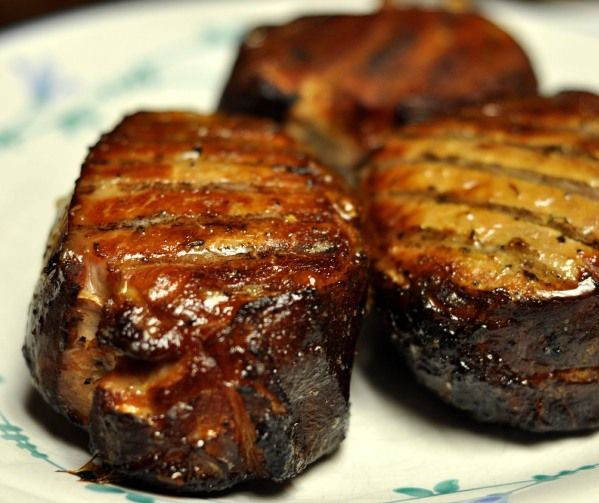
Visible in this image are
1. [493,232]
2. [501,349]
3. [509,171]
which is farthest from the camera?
[509,171]

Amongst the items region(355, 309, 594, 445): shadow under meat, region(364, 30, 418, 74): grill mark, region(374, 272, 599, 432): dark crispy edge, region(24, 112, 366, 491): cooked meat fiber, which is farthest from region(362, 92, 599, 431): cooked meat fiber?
region(364, 30, 418, 74): grill mark

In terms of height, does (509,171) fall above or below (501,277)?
above

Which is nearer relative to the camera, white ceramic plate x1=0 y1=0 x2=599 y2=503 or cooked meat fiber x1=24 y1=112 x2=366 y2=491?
cooked meat fiber x1=24 y1=112 x2=366 y2=491

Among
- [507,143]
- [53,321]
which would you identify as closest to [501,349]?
[507,143]

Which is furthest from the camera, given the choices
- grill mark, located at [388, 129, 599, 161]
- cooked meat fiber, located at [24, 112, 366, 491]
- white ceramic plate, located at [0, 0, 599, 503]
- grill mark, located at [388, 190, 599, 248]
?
grill mark, located at [388, 129, 599, 161]

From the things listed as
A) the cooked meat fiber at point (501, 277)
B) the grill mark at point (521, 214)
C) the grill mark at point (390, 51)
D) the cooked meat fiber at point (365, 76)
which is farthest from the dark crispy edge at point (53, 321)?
the grill mark at point (390, 51)

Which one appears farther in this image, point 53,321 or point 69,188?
point 69,188

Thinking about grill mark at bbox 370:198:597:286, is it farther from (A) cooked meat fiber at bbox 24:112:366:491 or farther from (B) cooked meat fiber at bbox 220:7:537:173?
(B) cooked meat fiber at bbox 220:7:537:173

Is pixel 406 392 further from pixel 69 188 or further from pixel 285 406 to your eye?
pixel 69 188
